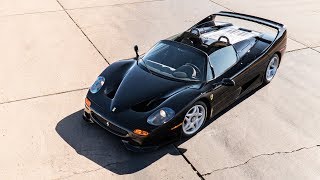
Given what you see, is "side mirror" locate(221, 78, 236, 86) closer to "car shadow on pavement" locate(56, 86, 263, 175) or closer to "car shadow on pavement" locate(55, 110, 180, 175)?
"car shadow on pavement" locate(56, 86, 263, 175)

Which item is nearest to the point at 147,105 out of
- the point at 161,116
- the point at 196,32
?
the point at 161,116

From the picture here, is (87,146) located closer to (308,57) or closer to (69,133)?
(69,133)

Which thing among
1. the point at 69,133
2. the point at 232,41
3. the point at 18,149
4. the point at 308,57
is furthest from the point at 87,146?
the point at 308,57

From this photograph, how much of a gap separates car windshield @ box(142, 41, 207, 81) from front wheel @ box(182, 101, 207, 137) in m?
0.45

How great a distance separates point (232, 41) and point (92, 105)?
111 inches

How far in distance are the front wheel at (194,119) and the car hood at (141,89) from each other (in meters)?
0.36

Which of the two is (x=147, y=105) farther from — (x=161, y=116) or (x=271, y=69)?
(x=271, y=69)

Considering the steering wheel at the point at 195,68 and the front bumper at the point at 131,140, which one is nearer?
the front bumper at the point at 131,140

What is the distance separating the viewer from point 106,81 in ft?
20.1

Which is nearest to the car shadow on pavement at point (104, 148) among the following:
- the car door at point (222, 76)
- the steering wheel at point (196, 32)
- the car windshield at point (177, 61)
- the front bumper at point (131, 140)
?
the front bumper at point (131, 140)

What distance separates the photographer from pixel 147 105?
18.2 feet

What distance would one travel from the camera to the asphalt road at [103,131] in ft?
17.4

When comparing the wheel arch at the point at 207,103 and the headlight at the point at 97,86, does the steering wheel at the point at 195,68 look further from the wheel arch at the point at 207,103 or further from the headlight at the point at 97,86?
the headlight at the point at 97,86

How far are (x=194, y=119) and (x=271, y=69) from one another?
98.6 inches
